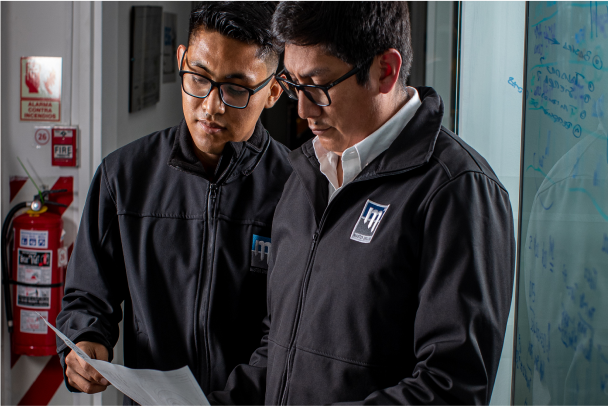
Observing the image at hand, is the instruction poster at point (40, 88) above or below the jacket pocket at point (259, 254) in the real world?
above

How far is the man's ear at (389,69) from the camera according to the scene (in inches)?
43.8

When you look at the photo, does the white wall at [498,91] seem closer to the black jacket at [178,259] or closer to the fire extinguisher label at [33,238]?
the black jacket at [178,259]

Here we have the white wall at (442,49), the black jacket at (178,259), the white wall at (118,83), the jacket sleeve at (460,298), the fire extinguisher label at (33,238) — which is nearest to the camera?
the jacket sleeve at (460,298)

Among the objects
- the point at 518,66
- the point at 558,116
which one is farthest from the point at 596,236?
the point at 518,66

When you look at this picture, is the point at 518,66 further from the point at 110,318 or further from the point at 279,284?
the point at 110,318

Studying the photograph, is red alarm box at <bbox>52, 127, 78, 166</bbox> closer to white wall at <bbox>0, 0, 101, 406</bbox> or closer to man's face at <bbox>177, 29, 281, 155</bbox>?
white wall at <bbox>0, 0, 101, 406</bbox>

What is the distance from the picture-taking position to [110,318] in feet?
4.99

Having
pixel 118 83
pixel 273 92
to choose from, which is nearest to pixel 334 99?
pixel 273 92

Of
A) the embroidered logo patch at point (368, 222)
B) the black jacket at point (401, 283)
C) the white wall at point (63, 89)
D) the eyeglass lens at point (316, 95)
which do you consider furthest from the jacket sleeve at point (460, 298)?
the white wall at point (63, 89)

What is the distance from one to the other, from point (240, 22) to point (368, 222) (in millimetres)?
686

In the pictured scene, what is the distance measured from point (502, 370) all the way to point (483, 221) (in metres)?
1.15

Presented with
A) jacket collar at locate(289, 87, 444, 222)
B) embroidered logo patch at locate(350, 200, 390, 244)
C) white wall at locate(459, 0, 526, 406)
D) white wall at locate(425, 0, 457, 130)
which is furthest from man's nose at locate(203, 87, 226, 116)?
white wall at locate(425, 0, 457, 130)

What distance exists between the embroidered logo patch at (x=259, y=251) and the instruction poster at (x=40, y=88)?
1.33m

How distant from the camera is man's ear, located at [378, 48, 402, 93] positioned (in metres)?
1.11
